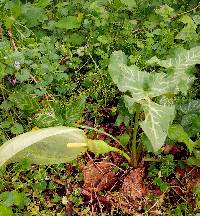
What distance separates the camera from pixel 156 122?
2.17m

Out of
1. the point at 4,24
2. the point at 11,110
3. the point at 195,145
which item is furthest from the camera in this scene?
the point at 4,24

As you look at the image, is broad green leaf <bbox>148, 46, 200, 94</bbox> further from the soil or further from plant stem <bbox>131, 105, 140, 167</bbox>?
the soil

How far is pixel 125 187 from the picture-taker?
2564 millimetres

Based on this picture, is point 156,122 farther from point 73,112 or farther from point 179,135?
point 73,112

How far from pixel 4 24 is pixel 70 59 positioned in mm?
465

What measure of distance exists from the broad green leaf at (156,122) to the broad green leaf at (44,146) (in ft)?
1.12

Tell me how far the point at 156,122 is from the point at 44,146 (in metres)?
0.56

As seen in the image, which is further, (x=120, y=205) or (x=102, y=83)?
(x=102, y=83)

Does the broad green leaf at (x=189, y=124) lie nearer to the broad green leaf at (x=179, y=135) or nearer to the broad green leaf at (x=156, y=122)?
the broad green leaf at (x=179, y=135)

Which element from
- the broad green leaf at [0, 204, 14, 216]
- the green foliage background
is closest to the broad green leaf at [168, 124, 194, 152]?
the green foliage background

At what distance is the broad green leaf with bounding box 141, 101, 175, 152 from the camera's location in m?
2.10

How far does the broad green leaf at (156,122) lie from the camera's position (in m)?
2.10

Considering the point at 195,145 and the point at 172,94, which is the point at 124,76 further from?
the point at 195,145

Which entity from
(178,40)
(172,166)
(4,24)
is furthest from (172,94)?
(4,24)
